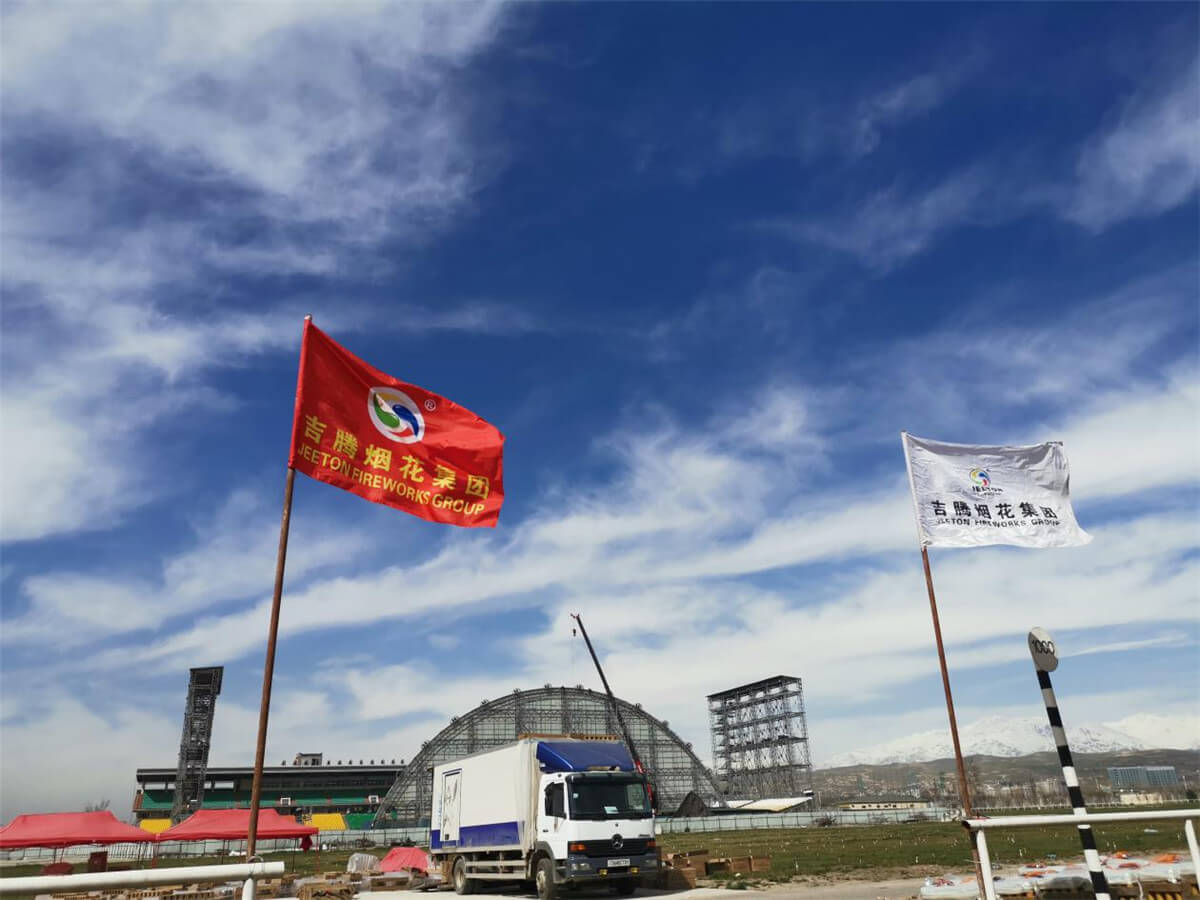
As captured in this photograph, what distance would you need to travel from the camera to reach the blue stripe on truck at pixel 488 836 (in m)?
21.8

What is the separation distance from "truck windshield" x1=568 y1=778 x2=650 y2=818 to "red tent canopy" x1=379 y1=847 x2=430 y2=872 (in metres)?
15.1

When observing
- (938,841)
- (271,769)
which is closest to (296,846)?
(271,769)

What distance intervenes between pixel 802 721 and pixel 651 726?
17.7 meters

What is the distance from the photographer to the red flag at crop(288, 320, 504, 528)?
11.8m

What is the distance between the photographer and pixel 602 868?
19.8m

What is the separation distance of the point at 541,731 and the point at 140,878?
92.5 metres

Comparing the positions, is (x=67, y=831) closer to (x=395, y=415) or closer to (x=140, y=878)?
(x=395, y=415)

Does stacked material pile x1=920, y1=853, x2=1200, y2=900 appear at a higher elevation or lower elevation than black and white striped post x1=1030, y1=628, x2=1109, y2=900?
lower

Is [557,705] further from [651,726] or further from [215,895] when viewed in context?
[215,895]

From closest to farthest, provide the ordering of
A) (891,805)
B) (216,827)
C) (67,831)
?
(67,831) < (216,827) < (891,805)

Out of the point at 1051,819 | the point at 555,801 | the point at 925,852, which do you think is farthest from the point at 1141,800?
the point at 1051,819

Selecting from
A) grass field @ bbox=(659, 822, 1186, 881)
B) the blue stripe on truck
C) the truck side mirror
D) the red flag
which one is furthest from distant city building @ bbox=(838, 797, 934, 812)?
the red flag

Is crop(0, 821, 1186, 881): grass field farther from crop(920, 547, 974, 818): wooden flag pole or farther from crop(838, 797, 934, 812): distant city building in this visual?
crop(838, 797, 934, 812): distant city building

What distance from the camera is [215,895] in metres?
23.5
